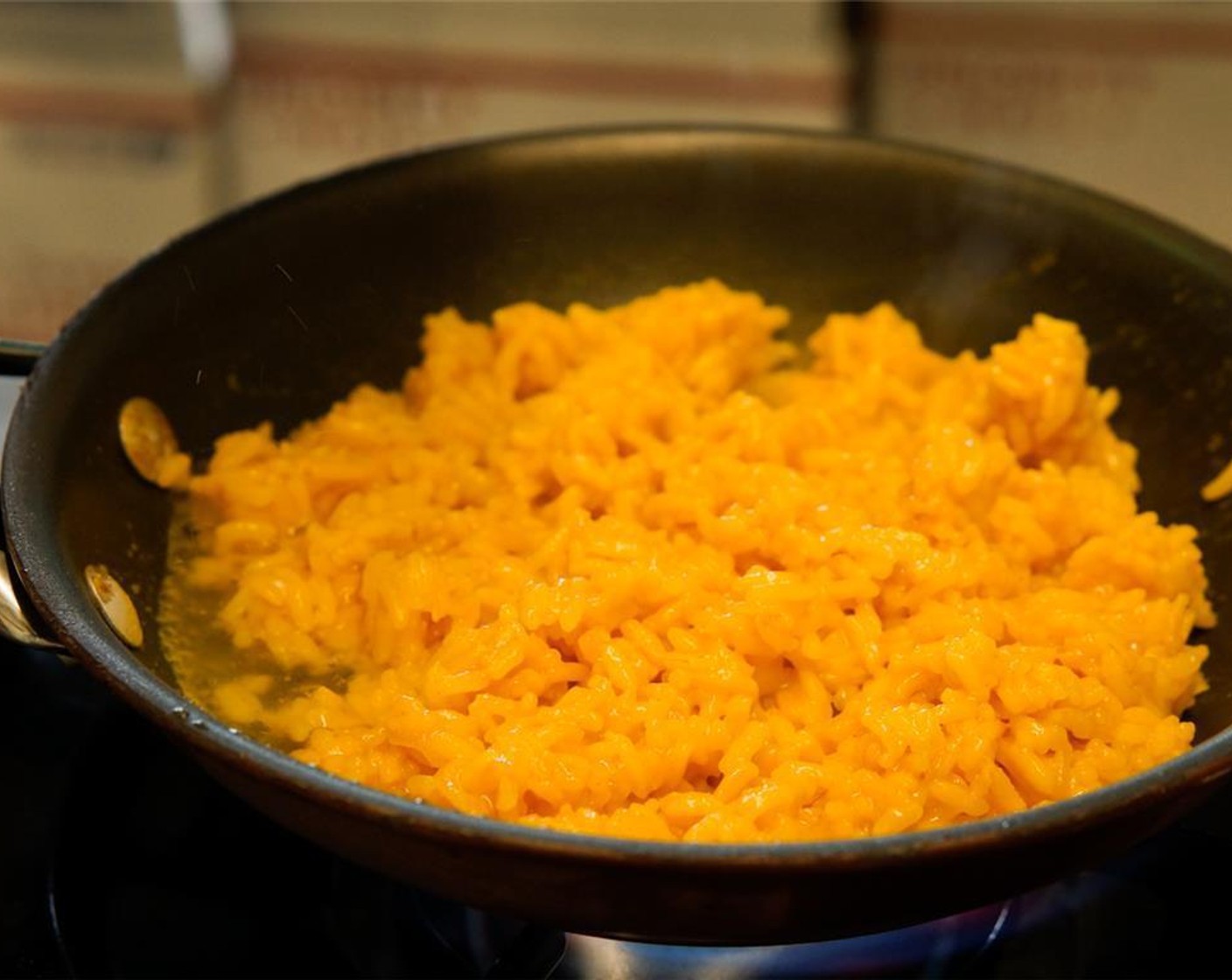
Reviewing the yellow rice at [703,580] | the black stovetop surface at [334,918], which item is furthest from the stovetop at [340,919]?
the yellow rice at [703,580]

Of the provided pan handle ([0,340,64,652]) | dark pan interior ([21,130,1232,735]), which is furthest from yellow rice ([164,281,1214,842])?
pan handle ([0,340,64,652])

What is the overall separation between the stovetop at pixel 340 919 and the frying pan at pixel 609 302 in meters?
0.10

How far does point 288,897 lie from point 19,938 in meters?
0.21

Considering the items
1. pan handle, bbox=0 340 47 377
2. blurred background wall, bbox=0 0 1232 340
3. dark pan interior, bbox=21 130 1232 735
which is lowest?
pan handle, bbox=0 340 47 377

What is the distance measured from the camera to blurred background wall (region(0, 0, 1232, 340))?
6.57 ft

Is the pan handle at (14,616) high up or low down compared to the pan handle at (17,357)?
down

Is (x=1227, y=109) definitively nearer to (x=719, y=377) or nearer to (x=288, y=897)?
(x=719, y=377)

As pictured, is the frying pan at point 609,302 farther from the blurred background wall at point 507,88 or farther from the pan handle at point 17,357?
the blurred background wall at point 507,88

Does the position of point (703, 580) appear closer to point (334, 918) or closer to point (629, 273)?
point (334, 918)

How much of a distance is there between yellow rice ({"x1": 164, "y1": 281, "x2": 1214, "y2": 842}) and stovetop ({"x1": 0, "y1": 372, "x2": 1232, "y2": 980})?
0.44 ft

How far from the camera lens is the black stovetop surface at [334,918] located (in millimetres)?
1063

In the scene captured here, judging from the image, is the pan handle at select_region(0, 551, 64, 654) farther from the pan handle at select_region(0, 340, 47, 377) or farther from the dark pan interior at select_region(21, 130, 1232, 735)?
the pan handle at select_region(0, 340, 47, 377)

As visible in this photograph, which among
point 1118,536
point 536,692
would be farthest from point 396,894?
point 1118,536

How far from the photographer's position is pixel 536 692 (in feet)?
3.55
